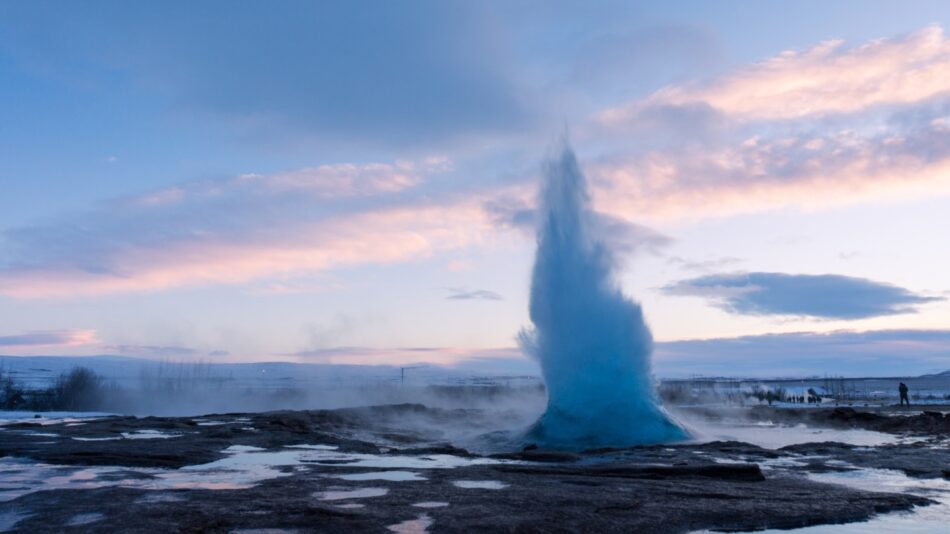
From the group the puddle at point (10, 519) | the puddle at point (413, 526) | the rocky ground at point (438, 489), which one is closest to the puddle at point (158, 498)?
the rocky ground at point (438, 489)

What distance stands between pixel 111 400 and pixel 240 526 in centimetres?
5748

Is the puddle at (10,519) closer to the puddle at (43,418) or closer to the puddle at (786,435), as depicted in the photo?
the puddle at (786,435)

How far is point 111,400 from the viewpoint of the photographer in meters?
58.6

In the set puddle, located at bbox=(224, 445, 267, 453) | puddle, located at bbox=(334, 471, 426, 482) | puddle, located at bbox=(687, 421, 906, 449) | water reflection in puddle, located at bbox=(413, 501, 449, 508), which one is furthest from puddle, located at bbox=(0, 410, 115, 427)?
puddle, located at bbox=(687, 421, 906, 449)

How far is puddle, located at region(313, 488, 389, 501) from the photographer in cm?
1072

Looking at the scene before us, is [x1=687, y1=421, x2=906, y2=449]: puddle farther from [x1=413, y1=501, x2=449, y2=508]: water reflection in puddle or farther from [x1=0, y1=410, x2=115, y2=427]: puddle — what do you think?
[x1=0, y1=410, x2=115, y2=427]: puddle

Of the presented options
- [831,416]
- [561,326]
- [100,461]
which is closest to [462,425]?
[561,326]

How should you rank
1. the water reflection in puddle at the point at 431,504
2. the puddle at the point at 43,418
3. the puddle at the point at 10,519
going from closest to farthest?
1. the puddle at the point at 10,519
2. the water reflection in puddle at the point at 431,504
3. the puddle at the point at 43,418

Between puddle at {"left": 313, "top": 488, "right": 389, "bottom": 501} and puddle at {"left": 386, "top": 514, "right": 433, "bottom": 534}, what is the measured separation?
2045 millimetres

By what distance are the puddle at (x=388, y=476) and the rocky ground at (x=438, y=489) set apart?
4 centimetres

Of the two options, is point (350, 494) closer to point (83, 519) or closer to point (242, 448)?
point (83, 519)

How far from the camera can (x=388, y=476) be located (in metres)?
13.4

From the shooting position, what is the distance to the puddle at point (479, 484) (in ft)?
39.4

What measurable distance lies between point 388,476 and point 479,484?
201 cm
